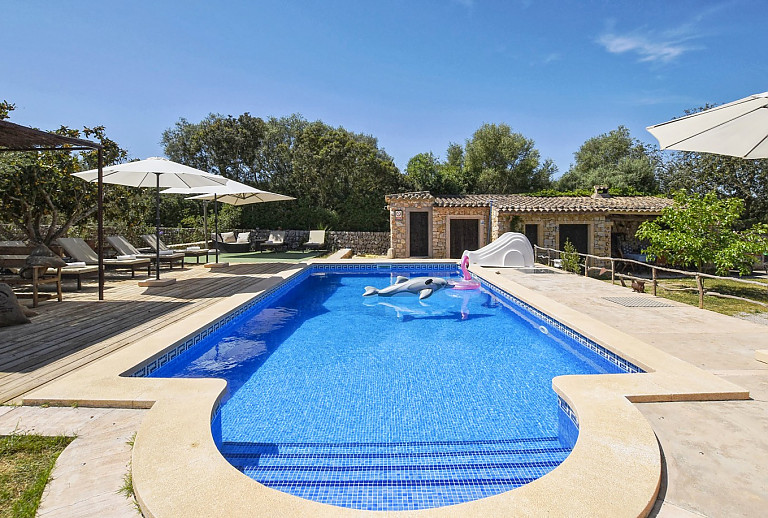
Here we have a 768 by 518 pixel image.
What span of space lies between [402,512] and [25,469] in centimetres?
205

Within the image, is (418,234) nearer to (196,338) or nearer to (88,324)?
(196,338)

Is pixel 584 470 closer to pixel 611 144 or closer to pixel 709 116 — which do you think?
pixel 709 116

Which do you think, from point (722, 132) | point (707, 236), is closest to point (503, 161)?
point (707, 236)

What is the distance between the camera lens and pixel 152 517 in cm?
180

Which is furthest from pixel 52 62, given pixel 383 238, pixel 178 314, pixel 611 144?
pixel 611 144

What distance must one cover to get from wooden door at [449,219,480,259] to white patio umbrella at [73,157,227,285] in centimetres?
1097

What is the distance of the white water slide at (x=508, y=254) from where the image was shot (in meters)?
13.1

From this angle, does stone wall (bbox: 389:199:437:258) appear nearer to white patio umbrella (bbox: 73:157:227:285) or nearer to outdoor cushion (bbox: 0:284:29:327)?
white patio umbrella (bbox: 73:157:227:285)

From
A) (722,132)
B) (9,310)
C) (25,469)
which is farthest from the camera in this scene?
(9,310)

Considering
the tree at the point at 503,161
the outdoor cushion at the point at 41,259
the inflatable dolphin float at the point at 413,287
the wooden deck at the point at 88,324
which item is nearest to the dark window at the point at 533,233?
the inflatable dolphin float at the point at 413,287

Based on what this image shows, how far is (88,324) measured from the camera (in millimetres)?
5477

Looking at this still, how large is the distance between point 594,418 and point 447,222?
1585 centimetres

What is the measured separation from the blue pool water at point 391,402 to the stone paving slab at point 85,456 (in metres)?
0.70

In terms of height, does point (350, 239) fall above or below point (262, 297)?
above
